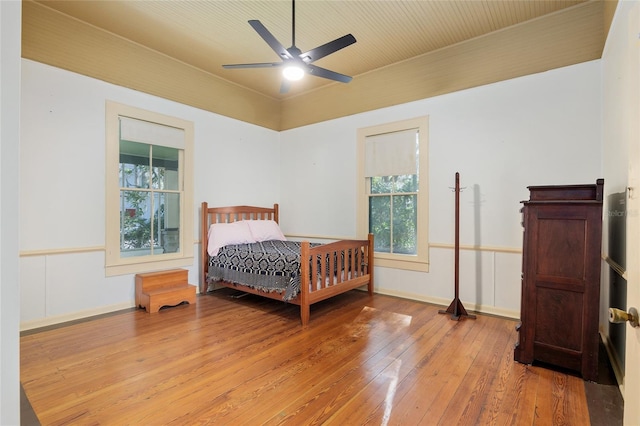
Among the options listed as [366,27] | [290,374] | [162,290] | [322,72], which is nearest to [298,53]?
[322,72]

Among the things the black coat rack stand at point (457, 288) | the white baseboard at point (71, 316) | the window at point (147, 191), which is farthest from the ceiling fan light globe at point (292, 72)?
the white baseboard at point (71, 316)

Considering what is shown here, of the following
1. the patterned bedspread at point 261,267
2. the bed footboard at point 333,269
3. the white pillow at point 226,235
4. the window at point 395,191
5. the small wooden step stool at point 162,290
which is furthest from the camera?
the white pillow at point 226,235

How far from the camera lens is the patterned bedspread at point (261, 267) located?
11.0 ft

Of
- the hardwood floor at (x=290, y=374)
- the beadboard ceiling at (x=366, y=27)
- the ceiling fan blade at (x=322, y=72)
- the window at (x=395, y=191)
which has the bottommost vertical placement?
the hardwood floor at (x=290, y=374)

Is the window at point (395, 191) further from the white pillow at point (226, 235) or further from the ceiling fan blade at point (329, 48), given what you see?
the ceiling fan blade at point (329, 48)

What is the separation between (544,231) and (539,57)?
2.09 metres

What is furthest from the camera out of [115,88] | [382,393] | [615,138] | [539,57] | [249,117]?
[249,117]

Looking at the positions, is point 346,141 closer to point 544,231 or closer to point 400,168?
point 400,168

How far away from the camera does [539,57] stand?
3281 mm

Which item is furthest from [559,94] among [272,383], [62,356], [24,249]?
[24,249]

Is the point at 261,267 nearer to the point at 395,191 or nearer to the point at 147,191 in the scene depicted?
the point at 147,191

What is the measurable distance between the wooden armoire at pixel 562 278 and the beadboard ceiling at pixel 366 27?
6.03ft

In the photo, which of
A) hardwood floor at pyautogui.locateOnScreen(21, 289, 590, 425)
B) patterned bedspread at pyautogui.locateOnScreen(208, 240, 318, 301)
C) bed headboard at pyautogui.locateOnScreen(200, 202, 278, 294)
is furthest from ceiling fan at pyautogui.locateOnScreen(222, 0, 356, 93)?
hardwood floor at pyautogui.locateOnScreen(21, 289, 590, 425)

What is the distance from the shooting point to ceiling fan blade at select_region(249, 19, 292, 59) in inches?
91.2
